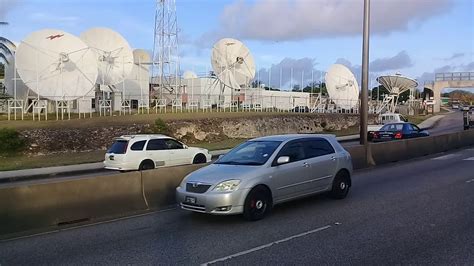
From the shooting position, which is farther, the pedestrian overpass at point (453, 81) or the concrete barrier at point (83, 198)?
the pedestrian overpass at point (453, 81)

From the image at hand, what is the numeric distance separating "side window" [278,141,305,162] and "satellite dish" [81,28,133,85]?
4210 centimetres

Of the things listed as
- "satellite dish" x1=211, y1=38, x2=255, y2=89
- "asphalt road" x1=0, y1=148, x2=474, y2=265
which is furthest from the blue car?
"satellite dish" x1=211, y1=38, x2=255, y2=89

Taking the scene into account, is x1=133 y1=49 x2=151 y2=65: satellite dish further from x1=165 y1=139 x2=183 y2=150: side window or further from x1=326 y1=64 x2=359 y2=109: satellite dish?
x1=165 y1=139 x2=183 y2=150: side window

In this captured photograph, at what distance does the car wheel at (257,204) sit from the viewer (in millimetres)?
9266

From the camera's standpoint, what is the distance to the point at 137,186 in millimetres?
11094

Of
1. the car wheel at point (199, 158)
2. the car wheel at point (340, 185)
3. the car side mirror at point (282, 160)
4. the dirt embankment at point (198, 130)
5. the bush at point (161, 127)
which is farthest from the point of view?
the bush at point (161, 127)

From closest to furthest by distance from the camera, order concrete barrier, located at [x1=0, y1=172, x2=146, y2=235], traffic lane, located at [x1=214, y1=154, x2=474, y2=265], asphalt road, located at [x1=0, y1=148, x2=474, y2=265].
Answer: traffic lane, located at [x1=214, y1=154, x2=474, y2=265]
asphalt road, located at [x1=0, y1=148, x2=474, y2=265]
concrete barrier, located at [x1=0, y1=172, x2=146, y2=235]

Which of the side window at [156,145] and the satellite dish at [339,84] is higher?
the satellite dish at [339,84]

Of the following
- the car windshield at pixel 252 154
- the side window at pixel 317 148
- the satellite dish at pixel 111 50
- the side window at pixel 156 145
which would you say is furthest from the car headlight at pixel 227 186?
the satellite dish at pixel 111 50

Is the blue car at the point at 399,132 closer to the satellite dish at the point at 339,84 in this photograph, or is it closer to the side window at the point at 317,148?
the side window at the point at 317,148

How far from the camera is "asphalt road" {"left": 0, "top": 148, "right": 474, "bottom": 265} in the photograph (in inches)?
275

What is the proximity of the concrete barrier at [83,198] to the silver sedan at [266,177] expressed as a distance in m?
1.55

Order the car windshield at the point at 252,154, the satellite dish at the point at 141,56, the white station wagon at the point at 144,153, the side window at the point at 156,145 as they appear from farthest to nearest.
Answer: the satellite dish at the point at 141,56
the side window at the point at 156,145
the white station wagon at the point at 144,153
the car windshield at the point at 252,154

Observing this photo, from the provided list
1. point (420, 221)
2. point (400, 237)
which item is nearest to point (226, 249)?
point (400, 237)
